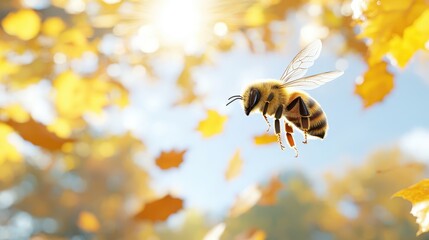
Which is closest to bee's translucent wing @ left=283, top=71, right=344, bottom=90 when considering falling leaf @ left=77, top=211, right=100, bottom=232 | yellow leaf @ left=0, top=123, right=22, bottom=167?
yellow leaf @ left=0, top=123, right=22, bottom=167

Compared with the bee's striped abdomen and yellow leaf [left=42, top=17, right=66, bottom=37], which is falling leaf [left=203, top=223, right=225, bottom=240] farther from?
yellow leaf [left=42, top=17, right=66, bottom=37]

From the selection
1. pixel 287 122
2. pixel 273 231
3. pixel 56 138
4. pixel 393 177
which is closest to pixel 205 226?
pixel 273 231

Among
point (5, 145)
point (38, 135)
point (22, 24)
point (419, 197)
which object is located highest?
point (22, 24)

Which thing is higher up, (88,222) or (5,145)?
(88,222)

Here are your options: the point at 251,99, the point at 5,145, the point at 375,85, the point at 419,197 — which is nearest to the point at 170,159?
the point at 375,85

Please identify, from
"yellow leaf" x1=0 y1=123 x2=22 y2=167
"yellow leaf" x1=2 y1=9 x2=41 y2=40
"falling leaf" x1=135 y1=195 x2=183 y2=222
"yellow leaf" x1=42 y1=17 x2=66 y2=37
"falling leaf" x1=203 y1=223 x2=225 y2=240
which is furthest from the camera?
"yellow leaf" x1=42 y1=17 x2=66 y2=37

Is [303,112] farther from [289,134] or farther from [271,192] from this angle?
[271,192]

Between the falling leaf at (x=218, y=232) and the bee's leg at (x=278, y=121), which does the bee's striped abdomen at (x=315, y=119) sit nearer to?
the bee's leg at (x=278, y=121)
